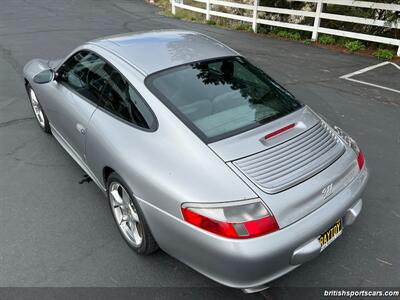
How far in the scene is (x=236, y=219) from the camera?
84.6 inches

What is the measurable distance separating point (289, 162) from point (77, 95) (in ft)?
7.38

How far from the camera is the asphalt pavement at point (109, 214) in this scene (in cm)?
276

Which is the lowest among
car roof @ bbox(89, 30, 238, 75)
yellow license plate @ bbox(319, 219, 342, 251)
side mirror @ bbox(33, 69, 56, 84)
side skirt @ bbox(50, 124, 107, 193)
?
side skirt @ bbox(50, 124, 107, 193)

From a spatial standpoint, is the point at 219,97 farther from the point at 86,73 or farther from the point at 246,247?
the point at 86,73

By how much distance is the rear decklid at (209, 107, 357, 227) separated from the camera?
227 centimetres

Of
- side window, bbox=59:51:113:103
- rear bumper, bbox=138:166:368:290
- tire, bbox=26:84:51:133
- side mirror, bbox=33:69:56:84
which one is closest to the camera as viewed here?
rear bumper, bbox=138:166:368:290

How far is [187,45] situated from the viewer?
3383 millimetres

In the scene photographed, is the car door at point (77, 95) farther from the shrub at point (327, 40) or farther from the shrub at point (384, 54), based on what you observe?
the shrub at point (327, 40)

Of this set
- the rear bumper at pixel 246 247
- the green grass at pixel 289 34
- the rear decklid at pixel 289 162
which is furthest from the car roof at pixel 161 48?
the green grass at pixel 289 34

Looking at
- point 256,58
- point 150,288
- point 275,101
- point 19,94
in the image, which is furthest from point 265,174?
point 256,58

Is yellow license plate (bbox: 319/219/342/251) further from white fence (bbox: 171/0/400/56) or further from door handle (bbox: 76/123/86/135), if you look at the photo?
white fence (bbox: 171/0/400/56)

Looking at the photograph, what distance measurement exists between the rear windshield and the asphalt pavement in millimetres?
1206

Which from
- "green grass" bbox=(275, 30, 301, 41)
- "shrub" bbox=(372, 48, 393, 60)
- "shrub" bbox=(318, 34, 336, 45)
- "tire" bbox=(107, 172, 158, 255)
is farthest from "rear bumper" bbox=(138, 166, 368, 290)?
"green grass" bbox=(275, 30, 301, 41)

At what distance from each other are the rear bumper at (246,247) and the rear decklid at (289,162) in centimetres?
9
